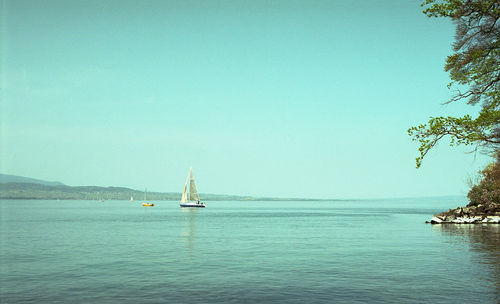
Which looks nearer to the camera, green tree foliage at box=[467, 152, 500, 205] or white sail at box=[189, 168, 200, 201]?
green tree foliage at box=[467, 152, 500, 205]

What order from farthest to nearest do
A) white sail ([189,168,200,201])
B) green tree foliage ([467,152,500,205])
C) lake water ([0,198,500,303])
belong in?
1. white sail ([189,168,200,201])
2. green tree foliage ([467,152,500,205])
3. lake water ([0,198,500,303])

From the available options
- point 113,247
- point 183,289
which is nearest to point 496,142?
point 183,289

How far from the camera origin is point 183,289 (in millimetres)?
24078

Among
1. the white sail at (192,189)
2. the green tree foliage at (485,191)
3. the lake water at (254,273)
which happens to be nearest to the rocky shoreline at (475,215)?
the green tree foliage at (485,191)

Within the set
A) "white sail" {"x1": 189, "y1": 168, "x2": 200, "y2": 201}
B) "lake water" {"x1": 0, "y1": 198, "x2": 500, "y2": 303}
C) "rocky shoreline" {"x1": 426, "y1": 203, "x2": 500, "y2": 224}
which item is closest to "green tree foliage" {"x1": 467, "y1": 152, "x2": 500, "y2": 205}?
"rocky shoreline" {"x1": 426, "y1": 203, "x2": 500, "y2": 224}

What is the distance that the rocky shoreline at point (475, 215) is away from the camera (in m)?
79.9

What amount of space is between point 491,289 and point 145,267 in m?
22.6

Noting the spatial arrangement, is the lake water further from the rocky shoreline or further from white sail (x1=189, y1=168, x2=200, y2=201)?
white sail (x1=189, y1=168, x2=200, y2=201)

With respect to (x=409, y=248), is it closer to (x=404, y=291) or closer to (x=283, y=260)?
(x=283, y=260)

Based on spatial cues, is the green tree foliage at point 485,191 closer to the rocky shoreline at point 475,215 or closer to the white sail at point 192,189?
the rocky shoreline at point 475,215

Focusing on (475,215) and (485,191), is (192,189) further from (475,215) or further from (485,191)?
(485,191)

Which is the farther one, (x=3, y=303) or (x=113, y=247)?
(x=113, y=247)

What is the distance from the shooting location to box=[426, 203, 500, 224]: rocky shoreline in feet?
262

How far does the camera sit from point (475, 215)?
81062 millimetres
